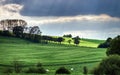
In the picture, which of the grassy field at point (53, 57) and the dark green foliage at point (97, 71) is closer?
the dark green foliage at point (97, 71)

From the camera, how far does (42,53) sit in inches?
7697

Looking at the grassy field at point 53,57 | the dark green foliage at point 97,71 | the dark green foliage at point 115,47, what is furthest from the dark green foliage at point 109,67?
the grassy field at point 53,57

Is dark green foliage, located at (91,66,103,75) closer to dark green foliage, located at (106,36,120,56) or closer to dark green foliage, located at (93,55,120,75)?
dark green foliage, located at (93,55,120,75)

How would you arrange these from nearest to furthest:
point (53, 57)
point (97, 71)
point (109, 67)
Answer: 1. point (109, 67)
2. point (97, 71)
3. point (53, 57)

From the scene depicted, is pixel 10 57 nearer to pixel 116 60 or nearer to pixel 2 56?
pixel 2 56

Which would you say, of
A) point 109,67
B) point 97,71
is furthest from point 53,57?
point 109,67

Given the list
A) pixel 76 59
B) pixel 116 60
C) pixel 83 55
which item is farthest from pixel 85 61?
pixel 116 60

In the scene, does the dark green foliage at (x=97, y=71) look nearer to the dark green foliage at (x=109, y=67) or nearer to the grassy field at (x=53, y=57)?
the dark green foliage at (x=109, y=67)

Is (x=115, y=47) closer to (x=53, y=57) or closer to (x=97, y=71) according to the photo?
(x=97, y=71)

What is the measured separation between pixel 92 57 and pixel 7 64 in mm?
37774

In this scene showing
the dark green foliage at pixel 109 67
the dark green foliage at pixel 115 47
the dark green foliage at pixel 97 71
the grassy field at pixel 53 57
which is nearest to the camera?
the dark green foliage at pixel 109 67

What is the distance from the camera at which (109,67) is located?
72125 mm

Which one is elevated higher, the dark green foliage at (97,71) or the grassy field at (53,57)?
the dark green foliage at (97,71)

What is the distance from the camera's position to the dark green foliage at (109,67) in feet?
235
